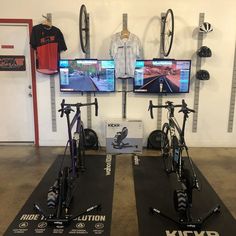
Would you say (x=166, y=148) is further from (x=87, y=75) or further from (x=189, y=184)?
(x=87, y=75)

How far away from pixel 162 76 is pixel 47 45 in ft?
6.47

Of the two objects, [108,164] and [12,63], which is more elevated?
[12,63]

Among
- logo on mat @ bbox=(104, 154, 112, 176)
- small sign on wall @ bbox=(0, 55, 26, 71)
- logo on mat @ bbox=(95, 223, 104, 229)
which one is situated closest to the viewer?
logo on mat @ bbox=(95, 223, 104, 229)

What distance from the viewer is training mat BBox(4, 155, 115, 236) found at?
8.58 ft

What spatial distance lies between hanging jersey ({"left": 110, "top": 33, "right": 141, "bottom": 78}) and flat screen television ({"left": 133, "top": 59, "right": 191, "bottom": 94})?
0.12m

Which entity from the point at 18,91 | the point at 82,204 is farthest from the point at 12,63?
the point at 82,204

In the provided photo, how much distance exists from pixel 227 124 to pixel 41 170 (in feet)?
10.9

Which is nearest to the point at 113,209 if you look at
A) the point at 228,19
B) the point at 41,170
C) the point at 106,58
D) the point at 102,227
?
the point at 102,227

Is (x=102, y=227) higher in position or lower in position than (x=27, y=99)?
lower

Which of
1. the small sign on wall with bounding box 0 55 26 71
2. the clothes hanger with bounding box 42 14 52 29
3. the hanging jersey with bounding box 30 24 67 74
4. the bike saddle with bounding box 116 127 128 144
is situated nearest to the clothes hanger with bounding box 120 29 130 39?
the hanging jersey with bounding box 30 24 67 74

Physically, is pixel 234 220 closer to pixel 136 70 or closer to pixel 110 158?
pixel 110 158

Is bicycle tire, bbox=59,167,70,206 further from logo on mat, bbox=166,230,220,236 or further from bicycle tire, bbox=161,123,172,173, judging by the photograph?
bicycle tire, bbox=161,123,172,173

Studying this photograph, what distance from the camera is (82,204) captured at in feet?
10.1

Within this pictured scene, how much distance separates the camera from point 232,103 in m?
4.93
